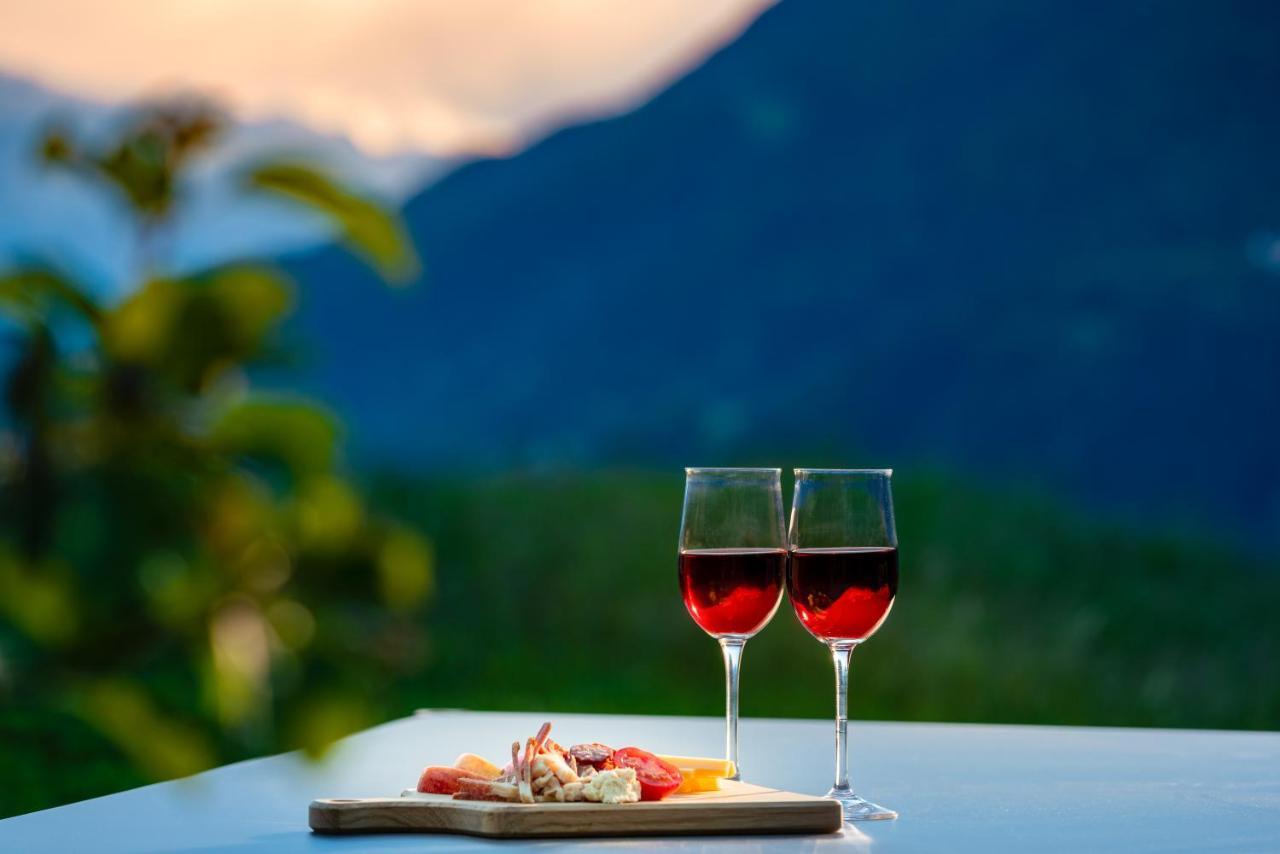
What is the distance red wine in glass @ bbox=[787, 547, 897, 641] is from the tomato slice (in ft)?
0.61

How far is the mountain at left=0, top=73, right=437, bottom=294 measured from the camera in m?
0.39

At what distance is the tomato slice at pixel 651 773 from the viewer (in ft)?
4.02

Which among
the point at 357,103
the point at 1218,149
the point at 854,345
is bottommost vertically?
the point at 854,345

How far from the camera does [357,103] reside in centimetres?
1054

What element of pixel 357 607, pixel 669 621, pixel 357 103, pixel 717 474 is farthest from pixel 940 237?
pixel 357 607

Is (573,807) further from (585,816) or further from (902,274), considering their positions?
(902,274)

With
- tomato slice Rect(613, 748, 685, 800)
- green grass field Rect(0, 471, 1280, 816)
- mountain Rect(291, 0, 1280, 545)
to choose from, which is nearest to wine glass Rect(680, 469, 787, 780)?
tomato slice Rect(613, 748, 685, 800)

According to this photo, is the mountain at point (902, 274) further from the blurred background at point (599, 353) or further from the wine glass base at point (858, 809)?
the wine glass base at point (858, 809)

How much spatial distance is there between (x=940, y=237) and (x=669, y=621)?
7518mm

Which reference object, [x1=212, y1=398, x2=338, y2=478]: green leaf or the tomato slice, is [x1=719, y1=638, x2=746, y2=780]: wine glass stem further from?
Answer: [x1=212, y1=398, x2=338, y2=478]: green leaf

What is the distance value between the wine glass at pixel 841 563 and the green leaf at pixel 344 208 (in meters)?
0.98

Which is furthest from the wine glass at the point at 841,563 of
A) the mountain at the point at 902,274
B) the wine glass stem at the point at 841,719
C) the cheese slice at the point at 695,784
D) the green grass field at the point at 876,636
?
the mountain at the point at 902,274

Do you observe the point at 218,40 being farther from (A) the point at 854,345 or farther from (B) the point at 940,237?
(B) the point at 940,237

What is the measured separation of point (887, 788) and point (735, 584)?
0.30 metres
